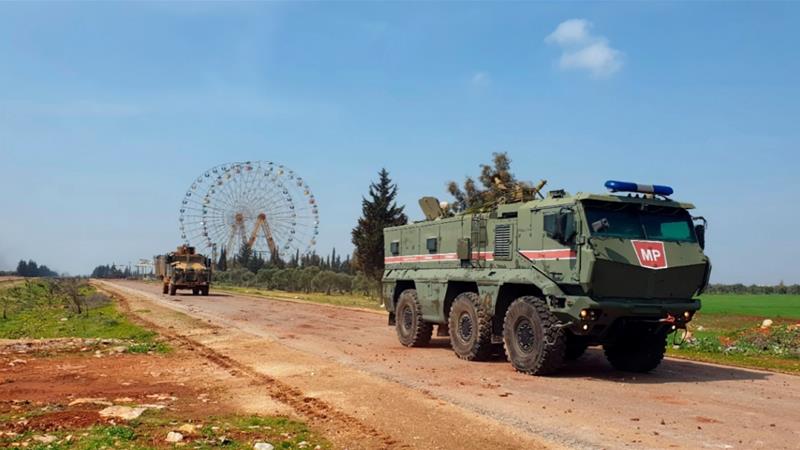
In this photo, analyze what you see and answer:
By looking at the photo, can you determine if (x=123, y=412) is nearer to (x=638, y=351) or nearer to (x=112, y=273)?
(x=638, y=351)

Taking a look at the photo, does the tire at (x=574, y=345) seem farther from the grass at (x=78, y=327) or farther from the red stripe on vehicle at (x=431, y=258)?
the grass at (x=78, y=327)

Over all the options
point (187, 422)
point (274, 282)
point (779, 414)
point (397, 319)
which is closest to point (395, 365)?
point (397, 319)

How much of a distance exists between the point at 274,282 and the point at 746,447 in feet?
237

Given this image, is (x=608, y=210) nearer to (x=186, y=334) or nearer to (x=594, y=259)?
(x=594, y=259)

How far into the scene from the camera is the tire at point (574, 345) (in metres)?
13.0

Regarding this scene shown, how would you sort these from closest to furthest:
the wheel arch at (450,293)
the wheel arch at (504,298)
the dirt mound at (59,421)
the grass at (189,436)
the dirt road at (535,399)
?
the grass at (189,436) → the dirt road at (535,399) → the dirt mound at (59,421) → the wheel arch at (504,298) → the wheel arch at (450,293)

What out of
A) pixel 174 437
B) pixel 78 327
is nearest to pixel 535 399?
pixel 174 437

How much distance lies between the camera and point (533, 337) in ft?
41.8

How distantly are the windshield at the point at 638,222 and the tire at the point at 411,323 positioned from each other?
6169mm

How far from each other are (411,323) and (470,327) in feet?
10.3

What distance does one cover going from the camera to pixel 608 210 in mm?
12656

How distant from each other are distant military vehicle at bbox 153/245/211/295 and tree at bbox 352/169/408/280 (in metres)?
10.4

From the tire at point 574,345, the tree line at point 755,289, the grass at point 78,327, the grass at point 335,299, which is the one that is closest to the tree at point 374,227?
the grass at point 335,299

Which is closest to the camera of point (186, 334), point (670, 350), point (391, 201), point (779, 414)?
point (779, 414)
